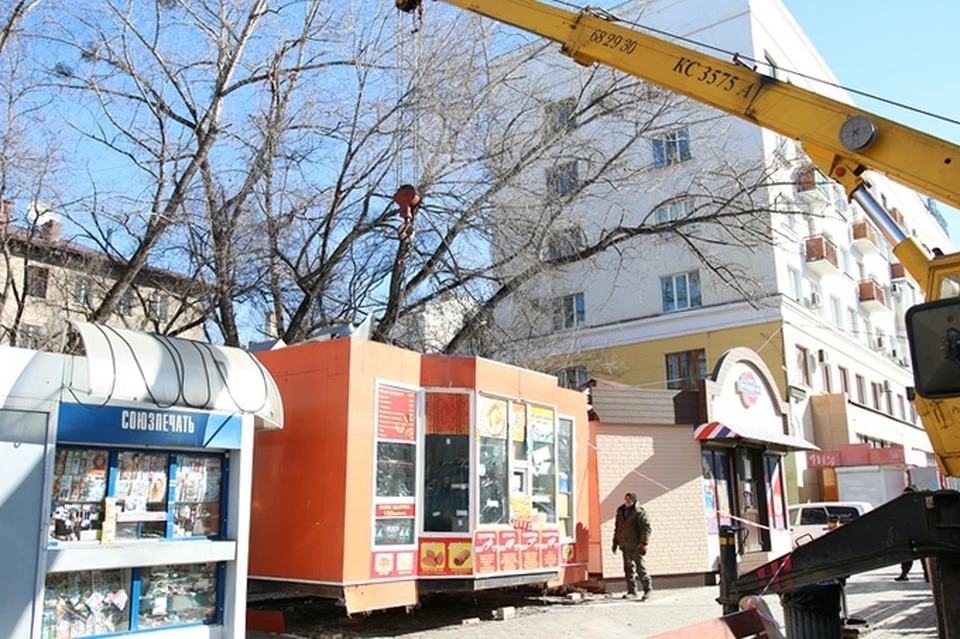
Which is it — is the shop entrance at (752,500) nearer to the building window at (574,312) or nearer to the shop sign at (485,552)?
the shop sign at (485,552)

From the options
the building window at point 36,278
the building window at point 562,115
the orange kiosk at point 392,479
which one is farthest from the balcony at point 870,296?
the building window at point 36,278

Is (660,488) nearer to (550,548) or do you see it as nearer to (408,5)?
(550,548)

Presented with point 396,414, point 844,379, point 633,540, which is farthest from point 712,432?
point 844,379

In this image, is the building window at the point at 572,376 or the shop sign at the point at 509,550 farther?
the building window at the point at 572,376

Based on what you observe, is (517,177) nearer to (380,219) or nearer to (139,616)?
(380,219)

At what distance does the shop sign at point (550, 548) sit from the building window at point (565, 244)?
22.5ft

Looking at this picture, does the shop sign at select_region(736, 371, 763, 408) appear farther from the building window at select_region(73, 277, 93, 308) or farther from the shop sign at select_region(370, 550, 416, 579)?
the building window at select_region(73, 277, 93, 308)

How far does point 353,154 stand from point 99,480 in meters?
9.56

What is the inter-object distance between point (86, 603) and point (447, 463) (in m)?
4.95

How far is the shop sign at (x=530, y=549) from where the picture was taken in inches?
478

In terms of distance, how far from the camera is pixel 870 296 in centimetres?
3728

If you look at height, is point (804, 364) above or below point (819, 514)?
above

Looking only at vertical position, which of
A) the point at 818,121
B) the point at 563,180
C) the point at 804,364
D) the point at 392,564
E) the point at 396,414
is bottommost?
the point at 392,564

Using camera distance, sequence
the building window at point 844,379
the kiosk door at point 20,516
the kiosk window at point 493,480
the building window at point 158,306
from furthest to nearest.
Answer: the building window at point 844,379, the building window at point 158,306, the kiosk window at point 493,480, the kiosk door at point 20,516
